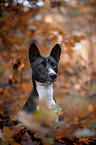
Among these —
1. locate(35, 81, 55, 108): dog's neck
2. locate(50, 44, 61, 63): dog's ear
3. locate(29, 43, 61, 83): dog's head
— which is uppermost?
locate(50, 44, 61, 63): dog's ear

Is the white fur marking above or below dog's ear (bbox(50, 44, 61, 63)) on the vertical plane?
below

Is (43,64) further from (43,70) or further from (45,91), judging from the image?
(45,91)

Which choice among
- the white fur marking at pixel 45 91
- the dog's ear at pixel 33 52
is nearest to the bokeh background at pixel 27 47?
the white fur marking at pixel 45 91

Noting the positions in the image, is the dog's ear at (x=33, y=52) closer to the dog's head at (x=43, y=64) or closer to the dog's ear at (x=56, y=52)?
the dog's head at (x=43, y=64)

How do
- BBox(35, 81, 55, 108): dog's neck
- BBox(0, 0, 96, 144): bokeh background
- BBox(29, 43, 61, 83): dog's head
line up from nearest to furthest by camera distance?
BBox(29, 43, 61, 83): dog's head < BBox(35, 81, 55, 108): dog's neck < BBox(0, 0, 96, 144): bokeh background

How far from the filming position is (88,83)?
4461 millimetres

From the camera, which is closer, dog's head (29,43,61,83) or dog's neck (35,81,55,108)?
dog's head (29,43,61,83)

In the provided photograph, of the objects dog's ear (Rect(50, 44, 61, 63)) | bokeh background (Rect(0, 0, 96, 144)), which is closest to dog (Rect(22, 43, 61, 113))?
dog's ear (Rect(50, 44, 61, 63))

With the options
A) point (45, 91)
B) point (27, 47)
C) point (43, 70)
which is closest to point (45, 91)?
point (45, 91)

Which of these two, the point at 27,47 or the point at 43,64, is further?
the point at 27,47

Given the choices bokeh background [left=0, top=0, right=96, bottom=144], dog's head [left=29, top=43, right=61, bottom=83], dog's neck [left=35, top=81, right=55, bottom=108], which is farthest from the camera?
bokeh background [left=0, top=0, right=96, bottom=144]

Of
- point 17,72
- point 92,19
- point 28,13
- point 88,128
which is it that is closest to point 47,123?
point 88,128

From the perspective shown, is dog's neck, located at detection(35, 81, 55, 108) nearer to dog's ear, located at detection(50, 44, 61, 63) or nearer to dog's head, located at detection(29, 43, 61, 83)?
dog's head, located at detection(29, 43, 61, 83)

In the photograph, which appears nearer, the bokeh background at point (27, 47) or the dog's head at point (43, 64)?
the dog's head at point (43, 64)
